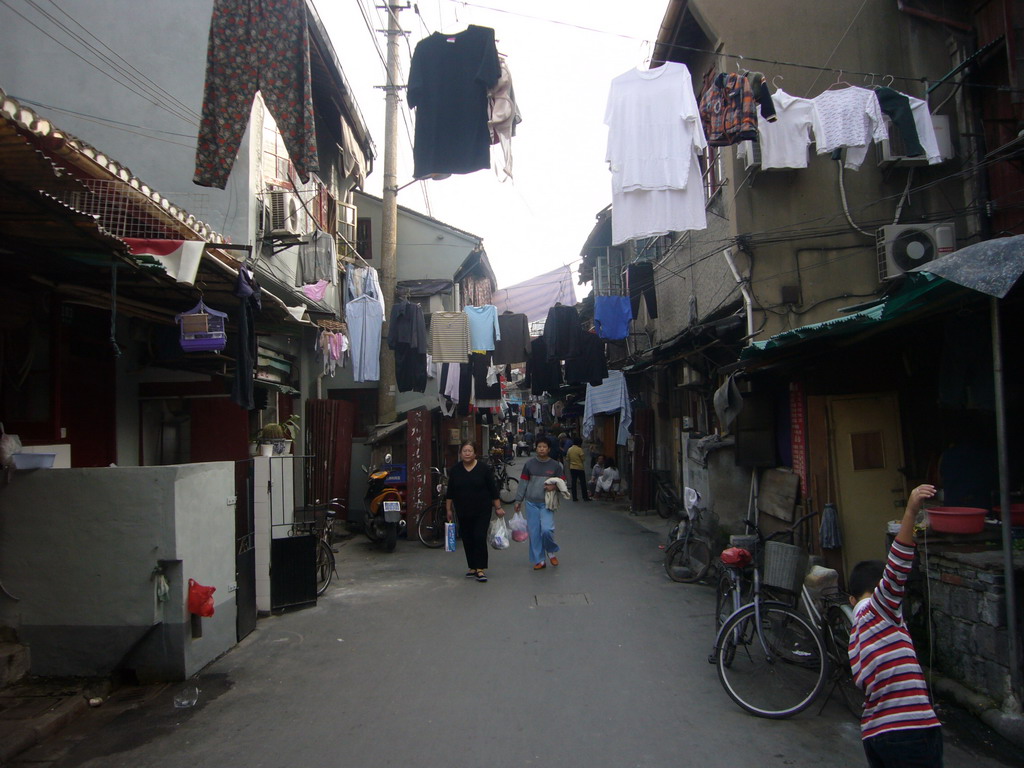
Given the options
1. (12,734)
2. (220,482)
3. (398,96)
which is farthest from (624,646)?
(398,96)

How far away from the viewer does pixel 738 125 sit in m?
9.01

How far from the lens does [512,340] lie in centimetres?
1745

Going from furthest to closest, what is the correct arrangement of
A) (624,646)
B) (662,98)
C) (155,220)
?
(662,98), (155,220), (624,646)

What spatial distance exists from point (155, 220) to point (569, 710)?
6.34m

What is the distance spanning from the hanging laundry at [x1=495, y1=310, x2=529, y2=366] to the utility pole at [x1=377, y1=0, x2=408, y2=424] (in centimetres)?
318

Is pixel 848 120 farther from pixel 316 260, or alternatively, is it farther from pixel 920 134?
Answer: pixel 316 260

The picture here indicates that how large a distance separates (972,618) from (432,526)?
31.7ft

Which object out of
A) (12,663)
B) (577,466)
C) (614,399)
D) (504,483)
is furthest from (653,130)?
(504,483)

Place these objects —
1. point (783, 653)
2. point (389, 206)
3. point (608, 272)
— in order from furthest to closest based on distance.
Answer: point (608, 272)
point (389, 206)
point (783, 653)

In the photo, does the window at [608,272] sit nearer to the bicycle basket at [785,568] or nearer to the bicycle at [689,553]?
the bicycle at [689,553]

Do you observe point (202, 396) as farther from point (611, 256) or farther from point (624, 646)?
point (611, 256)

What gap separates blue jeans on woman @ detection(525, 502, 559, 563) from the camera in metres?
10.8

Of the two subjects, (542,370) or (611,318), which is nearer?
(611,318)

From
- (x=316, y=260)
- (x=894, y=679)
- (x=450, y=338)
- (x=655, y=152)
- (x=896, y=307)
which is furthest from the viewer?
(x=450, y=338)
